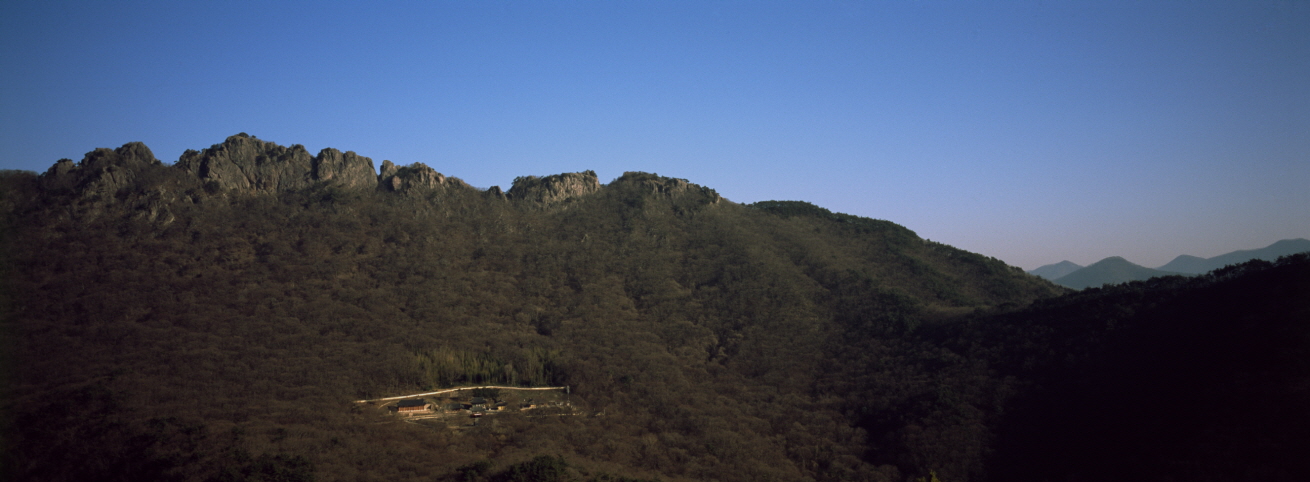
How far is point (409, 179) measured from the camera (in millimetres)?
89438

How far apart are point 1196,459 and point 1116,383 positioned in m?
10.5

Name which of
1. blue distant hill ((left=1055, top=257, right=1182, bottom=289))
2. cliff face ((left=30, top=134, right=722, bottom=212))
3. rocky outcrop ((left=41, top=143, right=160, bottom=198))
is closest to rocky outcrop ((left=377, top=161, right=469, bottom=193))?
cliff face ((left=30, top=134, right=722, bottom=212))

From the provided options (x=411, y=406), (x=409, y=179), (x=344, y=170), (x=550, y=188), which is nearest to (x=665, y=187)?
(x=550, y=188)

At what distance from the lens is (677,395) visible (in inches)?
2283

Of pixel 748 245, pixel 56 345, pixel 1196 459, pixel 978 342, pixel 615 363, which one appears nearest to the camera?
pixel 1196 459

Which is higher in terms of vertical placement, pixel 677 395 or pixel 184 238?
pixel 184 238

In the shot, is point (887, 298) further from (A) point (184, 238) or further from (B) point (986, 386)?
(A) point (184, 238)

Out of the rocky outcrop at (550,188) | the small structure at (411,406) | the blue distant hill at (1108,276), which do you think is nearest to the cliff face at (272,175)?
the rocky outcrop at (550,188)

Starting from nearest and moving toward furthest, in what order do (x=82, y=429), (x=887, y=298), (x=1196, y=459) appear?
(x=1196, y=459)
(x=82, y=429)
(x=887, y=298)

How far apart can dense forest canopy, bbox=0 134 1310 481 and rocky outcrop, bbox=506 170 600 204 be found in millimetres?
1486

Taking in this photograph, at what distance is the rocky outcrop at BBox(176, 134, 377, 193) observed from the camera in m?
77.0

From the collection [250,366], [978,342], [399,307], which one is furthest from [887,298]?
[250,366]

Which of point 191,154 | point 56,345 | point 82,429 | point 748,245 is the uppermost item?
point 191,154

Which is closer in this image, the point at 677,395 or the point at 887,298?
the point at 677,395
